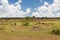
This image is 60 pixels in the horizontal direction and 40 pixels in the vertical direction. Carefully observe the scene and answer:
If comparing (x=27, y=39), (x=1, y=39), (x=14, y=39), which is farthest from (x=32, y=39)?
(x=1, y=39)

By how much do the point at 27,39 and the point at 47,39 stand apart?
2.27 meters

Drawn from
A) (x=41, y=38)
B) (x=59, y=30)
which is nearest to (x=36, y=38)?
(x=41, y=38)

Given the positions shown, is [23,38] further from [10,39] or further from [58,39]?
[58,39]

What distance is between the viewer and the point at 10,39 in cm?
2411

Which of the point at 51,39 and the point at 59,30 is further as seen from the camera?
the point at 59,30

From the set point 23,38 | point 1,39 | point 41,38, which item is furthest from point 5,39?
point 41,38

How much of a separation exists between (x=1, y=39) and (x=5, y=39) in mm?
448

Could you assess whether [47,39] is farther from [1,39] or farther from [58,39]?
[1,39]

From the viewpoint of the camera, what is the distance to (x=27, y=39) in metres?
24.3

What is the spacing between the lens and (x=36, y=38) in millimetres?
24906

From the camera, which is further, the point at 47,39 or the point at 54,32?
the point at 54,32

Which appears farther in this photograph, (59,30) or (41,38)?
(59,30)

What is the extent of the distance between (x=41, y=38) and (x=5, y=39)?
4.22 meters

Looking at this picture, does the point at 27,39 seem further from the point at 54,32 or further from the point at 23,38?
the point at 54,32
